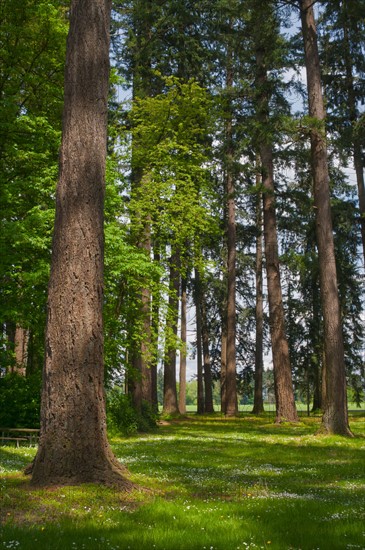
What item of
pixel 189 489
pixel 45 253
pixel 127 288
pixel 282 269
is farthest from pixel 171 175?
pixel 282 269

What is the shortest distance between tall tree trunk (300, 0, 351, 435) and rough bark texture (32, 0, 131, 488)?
10423 mm

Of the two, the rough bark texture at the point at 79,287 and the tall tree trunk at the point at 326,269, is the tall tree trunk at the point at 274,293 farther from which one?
the rough bark texture at the point at 79,287

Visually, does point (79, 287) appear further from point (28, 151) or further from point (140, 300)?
point (140, 300)

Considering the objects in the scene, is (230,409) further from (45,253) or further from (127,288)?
(45,253)

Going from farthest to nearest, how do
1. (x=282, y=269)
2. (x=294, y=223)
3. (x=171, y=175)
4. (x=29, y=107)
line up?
(x=282, y=269), (x=294, y=223), (x=171, y=175), (x=29, y=107)

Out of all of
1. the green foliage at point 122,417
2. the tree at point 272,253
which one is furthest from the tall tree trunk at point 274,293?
the green foliage at point 122,417

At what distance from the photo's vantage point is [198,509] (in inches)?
257

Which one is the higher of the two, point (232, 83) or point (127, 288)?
point (232, 83)

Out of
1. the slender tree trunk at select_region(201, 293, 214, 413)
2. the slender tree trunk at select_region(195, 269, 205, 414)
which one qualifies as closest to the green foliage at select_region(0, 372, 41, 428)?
the slender tree trunk at select_region(195, 269, 205, 414)

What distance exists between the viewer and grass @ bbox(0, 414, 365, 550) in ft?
16.9

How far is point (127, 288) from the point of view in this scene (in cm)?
2077

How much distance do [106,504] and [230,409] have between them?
2558cm

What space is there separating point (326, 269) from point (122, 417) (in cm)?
849

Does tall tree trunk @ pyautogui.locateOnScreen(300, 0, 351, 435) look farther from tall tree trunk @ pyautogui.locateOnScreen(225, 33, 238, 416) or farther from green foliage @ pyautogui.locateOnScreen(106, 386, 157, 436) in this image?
tall tree trunk @ pyautogui.locateOnScreen(225, 33, 238, 416)
